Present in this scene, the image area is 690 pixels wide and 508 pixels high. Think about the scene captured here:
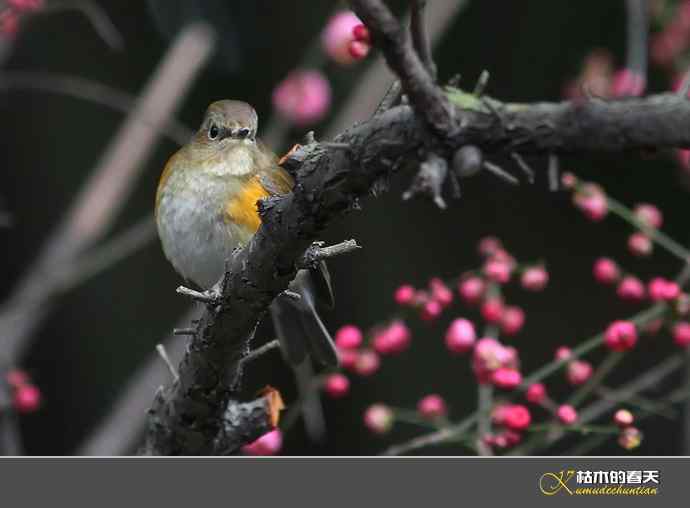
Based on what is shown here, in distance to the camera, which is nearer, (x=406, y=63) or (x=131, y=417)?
(x=406, y=63)

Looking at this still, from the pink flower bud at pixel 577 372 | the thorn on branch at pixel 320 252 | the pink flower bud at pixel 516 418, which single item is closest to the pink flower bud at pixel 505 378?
the pink flower bud at pixel 516 418

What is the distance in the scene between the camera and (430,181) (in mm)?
925

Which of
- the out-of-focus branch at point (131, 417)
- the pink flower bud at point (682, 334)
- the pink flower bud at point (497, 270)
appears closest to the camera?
the pink flower bud at point (682, 334)

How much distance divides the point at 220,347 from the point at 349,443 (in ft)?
5.08

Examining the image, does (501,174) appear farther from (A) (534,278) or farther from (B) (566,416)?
(A) (534,278)

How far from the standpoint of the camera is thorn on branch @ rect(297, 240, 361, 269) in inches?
51.2

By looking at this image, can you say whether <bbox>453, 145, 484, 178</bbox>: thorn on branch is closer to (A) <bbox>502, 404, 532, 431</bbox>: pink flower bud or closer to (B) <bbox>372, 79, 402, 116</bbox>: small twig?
(B) <bbox>372, 79, 402, 116</bbox>: small twig

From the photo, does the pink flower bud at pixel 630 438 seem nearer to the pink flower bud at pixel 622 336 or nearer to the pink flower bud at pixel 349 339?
the pink flower bud at pixel 622 336

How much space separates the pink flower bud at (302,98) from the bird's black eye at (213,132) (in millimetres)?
623

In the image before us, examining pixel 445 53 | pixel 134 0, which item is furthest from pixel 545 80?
pixel 134 0

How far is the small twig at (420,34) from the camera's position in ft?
3.03

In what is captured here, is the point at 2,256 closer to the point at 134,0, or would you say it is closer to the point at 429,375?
the point at 134,0

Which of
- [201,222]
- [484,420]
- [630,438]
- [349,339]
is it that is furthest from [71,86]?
[630,438]

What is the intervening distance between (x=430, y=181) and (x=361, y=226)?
2216 mm
